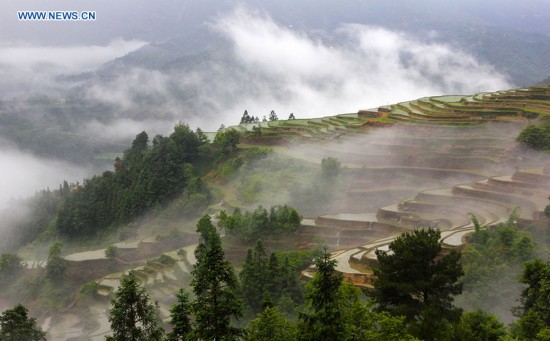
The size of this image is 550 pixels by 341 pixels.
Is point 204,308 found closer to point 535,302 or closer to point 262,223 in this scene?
point 535,302

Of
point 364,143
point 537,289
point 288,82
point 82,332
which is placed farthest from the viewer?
point 288,82

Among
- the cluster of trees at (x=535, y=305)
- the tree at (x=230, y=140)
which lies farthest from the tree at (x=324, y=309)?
the tree at (x=230, y=140)

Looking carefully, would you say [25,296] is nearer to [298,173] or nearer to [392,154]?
[298,173]

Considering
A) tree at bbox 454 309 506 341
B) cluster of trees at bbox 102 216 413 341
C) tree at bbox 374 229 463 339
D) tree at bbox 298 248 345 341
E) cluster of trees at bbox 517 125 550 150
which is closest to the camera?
tree at bbox 298 248 345 341

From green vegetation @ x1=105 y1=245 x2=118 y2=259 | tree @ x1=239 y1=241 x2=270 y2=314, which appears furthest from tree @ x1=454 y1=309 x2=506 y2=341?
green vegetation @ x1=105 y1=245 x2=118 y2=259

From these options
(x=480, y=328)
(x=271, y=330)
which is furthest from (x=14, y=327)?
(x=480, y=328)

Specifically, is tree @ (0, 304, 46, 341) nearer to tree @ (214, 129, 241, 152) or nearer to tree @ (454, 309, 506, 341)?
tree @ (454, 309, 506, 341)

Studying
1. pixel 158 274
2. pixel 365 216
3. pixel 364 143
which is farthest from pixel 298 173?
pixel 158 274

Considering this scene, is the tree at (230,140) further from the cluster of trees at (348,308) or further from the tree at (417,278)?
the tree at (417,278)
